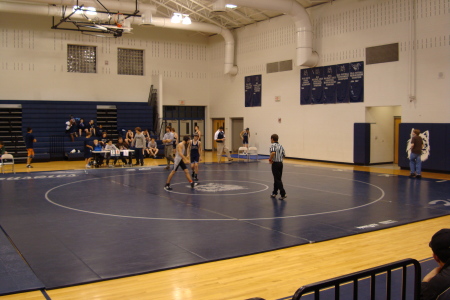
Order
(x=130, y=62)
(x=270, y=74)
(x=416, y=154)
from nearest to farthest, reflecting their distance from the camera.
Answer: (x=416, y=154)
(x=270, y=74)
(x=130, y=62)

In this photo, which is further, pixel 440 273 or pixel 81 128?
pixel 81 128

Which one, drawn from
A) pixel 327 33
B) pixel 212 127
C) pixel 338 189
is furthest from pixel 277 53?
pixel 338 189

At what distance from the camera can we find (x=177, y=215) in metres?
10.5

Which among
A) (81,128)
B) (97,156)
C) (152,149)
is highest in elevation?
(81,128)

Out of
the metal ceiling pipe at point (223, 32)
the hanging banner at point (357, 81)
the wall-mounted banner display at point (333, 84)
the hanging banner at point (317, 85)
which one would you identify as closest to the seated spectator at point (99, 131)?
the metal ceiling pipe at point (223, 32)

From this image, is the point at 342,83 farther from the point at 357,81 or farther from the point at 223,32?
the point at 223,32

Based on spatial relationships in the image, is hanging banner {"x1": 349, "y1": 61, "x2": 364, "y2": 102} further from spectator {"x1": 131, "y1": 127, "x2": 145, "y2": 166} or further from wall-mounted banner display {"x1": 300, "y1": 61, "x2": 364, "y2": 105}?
spectator {"x1": 131, "y1": 127, "x2": 145, "y2": 166}

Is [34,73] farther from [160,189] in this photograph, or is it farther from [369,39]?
[369,39]

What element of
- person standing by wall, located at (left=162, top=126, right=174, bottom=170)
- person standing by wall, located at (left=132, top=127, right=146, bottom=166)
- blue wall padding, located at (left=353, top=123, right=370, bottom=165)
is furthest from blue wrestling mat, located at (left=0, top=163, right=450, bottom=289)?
blue wall padding, located at (left=353, top=123, right=370, bottom=165)

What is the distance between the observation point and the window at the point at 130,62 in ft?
98.0

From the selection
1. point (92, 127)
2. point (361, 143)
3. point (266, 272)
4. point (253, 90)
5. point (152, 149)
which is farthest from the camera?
point (253, 90)

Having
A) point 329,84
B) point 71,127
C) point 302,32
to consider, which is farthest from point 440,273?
point 71,127

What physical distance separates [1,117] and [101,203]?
1722 centimetres

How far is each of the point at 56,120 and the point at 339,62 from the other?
16.5 meters
